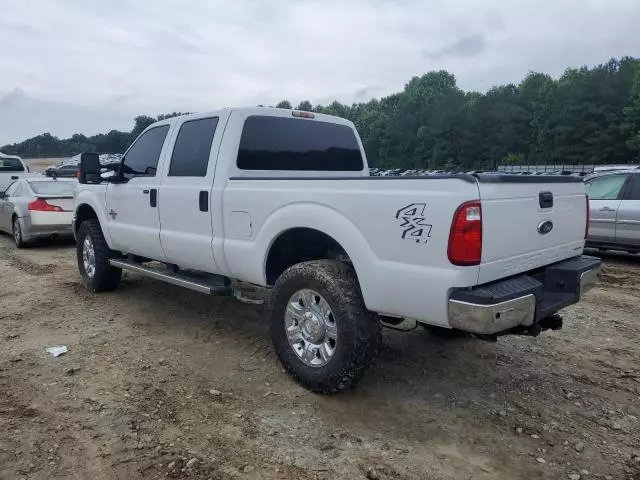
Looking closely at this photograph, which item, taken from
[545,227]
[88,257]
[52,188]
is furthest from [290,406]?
[52,188]

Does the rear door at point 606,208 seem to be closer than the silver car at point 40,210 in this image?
Yes

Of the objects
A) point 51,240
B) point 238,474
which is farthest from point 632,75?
point 238,474

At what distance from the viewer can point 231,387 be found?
3904 mm

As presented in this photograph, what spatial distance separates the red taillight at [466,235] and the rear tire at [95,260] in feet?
15.3

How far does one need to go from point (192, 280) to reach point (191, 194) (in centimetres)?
79

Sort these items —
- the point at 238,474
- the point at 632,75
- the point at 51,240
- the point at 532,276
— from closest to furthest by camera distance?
the point at 238,474 < the point at 532,276 < the point at 51,240 < the point at 632,75

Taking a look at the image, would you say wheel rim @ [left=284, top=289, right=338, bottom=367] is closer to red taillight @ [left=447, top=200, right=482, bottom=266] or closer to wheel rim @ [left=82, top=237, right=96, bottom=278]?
red taillight @ [left=447, top=200, right=482, bottom=266]

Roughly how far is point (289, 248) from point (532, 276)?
1794mm

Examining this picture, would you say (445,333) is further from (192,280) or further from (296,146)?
(192,280)

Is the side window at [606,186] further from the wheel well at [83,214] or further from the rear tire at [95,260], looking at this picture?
the wheel well at [83,214]

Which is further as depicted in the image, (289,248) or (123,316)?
(123,316)

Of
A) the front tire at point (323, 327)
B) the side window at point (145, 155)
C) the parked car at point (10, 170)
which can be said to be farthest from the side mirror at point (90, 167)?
the parked car at point (10, 170)

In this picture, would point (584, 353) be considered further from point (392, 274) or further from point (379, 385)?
point (392, 274)

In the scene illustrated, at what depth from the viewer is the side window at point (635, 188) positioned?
8578 millimetres
